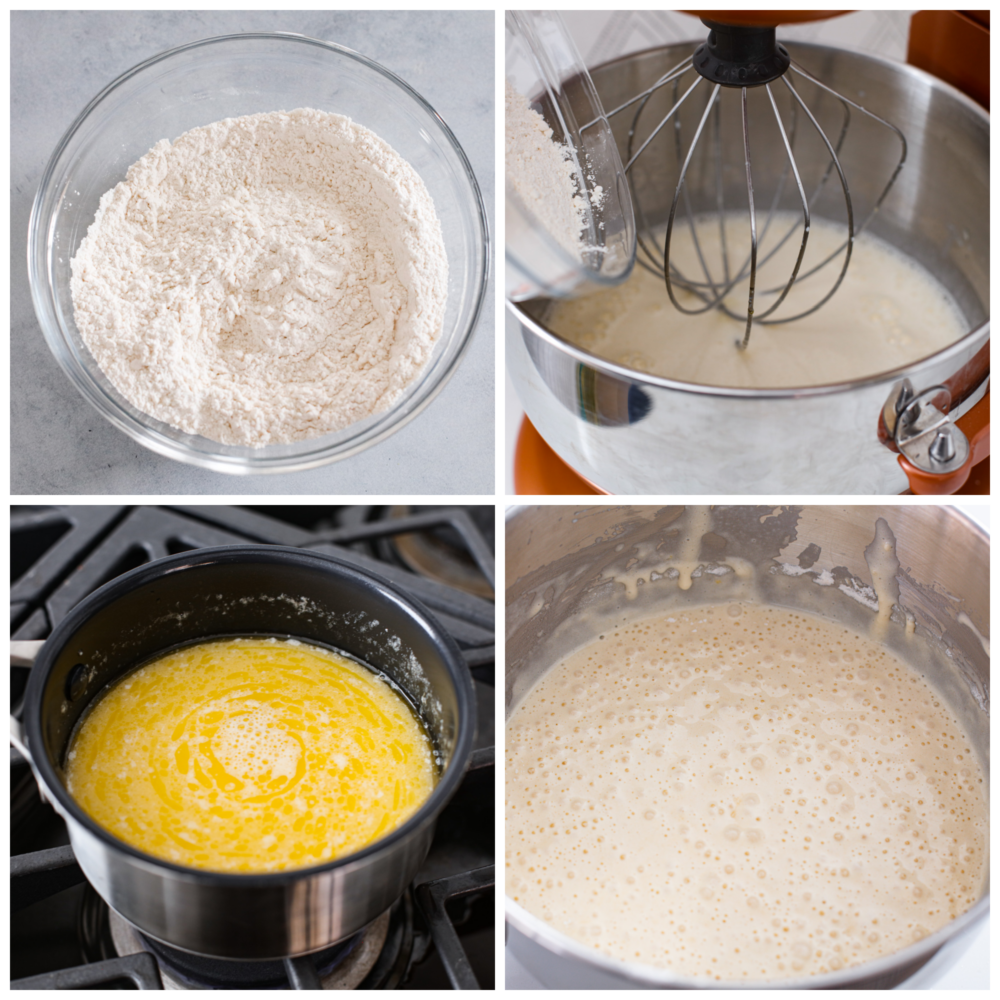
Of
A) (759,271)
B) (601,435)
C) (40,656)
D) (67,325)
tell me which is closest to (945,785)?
(601,435)

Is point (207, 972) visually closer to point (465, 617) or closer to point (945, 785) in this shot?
point (465, 617)

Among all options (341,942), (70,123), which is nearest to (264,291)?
(70,123)

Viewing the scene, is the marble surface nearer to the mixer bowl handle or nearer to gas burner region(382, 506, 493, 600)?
gas burner region(382, 506, 493, 600)

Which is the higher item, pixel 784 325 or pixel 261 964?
pixel 784 325

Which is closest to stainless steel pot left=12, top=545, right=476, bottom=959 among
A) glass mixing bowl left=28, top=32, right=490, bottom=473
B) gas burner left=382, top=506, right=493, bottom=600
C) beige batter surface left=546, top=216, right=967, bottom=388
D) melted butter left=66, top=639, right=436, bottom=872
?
melted butter left=66, top=639, right=436, bottom=872

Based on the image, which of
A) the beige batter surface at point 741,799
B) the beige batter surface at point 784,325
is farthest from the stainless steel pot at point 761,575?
the beige batter surface at point 784,325

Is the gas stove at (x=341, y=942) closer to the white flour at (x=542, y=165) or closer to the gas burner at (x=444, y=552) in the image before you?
the gas burner at (x=444, y=552)

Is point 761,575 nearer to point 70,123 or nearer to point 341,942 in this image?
point 341,942
